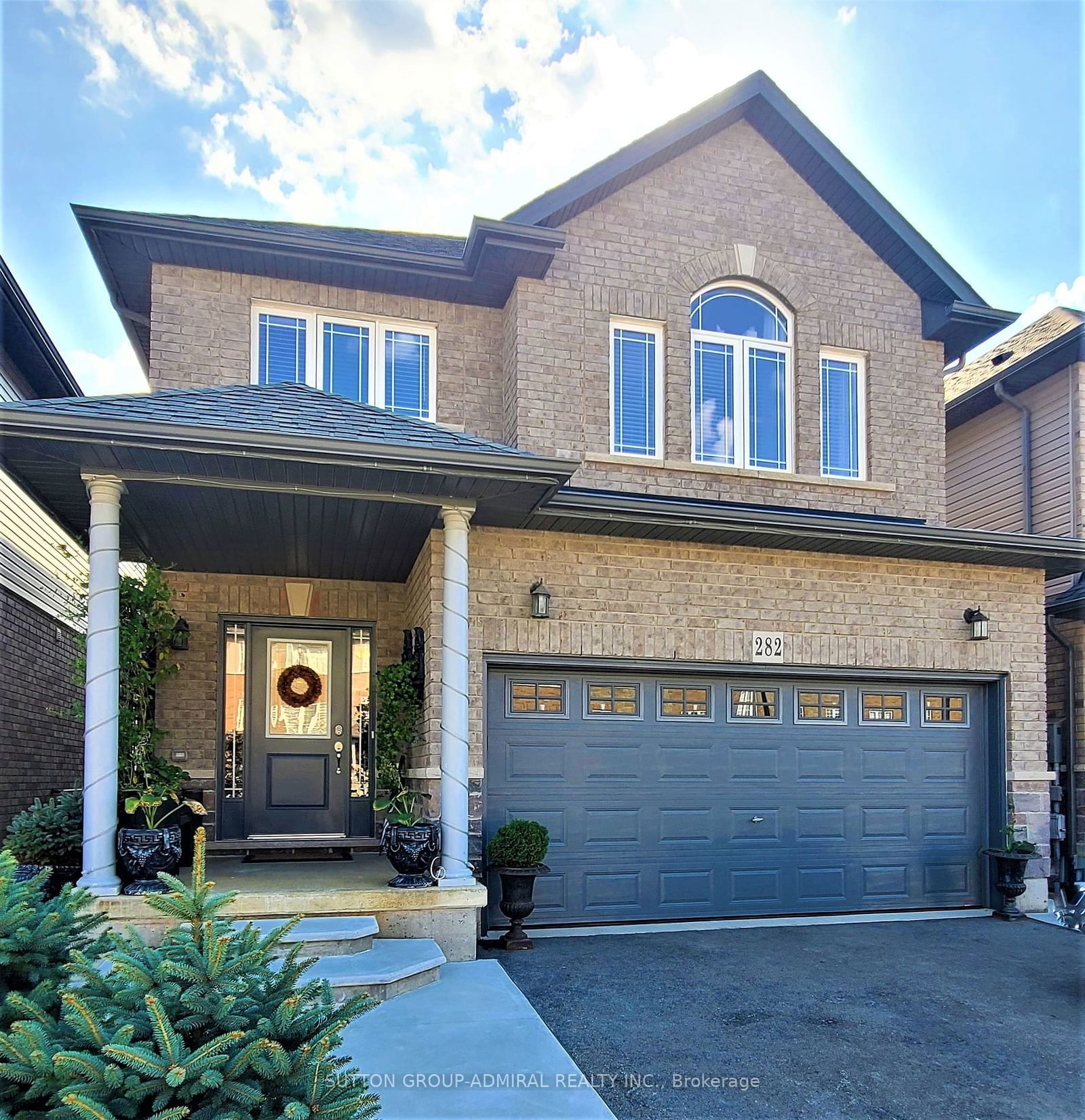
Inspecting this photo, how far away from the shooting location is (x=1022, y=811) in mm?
8594

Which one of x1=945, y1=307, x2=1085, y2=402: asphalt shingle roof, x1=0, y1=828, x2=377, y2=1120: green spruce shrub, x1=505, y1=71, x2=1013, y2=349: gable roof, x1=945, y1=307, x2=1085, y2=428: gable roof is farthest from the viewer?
x1=945, y1=307, x2=1085, y2=402: asphalt shingle roof

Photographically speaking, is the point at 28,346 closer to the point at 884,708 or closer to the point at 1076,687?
the point at 884,708

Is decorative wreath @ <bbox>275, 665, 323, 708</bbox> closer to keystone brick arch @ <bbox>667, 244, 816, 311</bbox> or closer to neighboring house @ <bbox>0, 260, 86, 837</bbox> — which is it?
neighboring house @ <bbox>0, 260, 86, 837</bbox>

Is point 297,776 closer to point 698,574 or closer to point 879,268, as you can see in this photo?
point 698,574

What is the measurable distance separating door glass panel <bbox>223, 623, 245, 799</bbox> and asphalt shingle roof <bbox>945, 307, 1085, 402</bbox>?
8.71 metres

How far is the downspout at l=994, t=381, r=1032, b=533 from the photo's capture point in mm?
11211

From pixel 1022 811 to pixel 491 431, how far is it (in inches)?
241

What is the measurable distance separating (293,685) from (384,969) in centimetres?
410

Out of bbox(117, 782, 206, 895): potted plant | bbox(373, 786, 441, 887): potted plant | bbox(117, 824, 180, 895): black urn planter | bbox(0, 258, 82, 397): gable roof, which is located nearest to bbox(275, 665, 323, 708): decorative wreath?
bbox(373, 786, 441, 887): potted plant

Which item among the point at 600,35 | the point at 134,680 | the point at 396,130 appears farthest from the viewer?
the point at 396,130

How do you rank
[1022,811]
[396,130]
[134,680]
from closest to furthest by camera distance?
1. [134,680]
2. [1022,811]
3. [396,130]

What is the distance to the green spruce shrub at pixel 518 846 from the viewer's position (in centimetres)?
677

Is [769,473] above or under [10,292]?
under

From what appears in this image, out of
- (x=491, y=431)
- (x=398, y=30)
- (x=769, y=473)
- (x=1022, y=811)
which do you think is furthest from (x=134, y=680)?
(x=1022, y=811)
